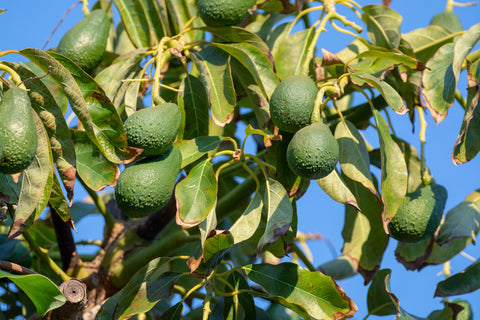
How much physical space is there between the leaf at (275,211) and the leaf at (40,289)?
433 mm

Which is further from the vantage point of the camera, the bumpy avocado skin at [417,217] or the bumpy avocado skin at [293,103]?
the bumpy avocado skin at [417,217]

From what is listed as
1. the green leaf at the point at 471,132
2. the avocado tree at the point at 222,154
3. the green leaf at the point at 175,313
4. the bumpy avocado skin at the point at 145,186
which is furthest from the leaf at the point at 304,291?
the green leaf at the point at 471,132

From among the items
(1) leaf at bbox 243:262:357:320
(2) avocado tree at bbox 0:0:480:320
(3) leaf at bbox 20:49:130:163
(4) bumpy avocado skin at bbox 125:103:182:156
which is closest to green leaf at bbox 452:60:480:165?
(2) avocado tree at bbox 0:0:480:320

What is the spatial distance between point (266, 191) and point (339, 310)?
1.05 ft

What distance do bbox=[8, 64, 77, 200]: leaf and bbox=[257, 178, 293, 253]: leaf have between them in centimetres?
44

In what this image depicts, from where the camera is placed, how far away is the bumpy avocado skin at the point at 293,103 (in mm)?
1492

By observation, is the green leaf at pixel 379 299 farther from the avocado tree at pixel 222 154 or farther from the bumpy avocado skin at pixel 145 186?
the bumpy avocado skin at pixel 145 186

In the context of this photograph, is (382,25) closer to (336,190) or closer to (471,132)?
(471,132)

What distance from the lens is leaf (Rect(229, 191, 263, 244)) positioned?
151cm

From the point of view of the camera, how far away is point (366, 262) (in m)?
1.91

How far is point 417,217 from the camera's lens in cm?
168

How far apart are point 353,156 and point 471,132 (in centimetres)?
30

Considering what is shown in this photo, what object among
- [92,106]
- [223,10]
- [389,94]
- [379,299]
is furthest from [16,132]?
[379,299]

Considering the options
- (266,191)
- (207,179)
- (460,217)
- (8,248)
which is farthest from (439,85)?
(8,248)
